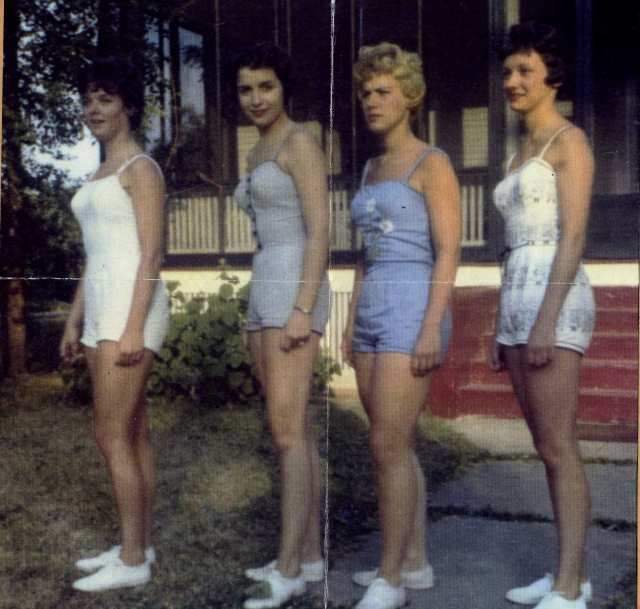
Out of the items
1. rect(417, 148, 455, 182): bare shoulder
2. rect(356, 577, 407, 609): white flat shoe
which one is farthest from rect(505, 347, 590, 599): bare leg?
rect(417, 148, 455, 182): bare shoulder

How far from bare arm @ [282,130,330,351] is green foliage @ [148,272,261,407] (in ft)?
0.76

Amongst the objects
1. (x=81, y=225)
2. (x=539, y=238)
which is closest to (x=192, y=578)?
(x=81, y=225)

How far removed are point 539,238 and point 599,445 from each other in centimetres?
73

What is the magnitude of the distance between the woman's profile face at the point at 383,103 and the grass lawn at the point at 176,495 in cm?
98

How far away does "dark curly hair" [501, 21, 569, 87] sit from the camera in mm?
2947

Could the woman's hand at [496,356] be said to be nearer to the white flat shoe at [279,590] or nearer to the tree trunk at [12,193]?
the white flat shoe at [279,590]

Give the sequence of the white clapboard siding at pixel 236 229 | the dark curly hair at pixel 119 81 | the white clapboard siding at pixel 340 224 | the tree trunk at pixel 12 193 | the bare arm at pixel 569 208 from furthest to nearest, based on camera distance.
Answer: the tree trunk at pixel 12 193, the dark curly hair at pixel 119 81, the white clapboard siding at pixel 236 229, the white clapboard siding at pixel 340 224, the bare arm at pixel 569 208

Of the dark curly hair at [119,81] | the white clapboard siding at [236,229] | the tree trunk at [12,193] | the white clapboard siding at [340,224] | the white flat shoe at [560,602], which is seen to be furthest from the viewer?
the tree trunk at [12,193]

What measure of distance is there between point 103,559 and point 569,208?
83.7 inches

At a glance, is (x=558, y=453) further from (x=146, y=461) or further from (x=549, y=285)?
(x=146, y=461)

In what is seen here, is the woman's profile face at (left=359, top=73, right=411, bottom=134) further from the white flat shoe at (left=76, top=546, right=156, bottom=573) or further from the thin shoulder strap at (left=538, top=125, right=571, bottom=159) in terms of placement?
the white flat shoe at (left=76, top=546, right=156, bottom=573)

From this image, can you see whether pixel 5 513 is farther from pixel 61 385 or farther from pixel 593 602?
pixel 593 602


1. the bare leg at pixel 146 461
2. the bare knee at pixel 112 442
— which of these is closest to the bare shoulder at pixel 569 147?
the bare leg at pixel 146 461

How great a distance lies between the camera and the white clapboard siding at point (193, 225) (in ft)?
10.6
